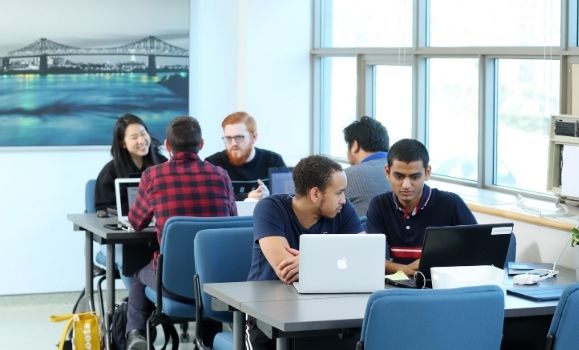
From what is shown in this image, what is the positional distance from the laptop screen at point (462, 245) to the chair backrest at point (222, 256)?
994 millimetres

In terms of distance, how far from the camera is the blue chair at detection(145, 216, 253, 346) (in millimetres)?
4754

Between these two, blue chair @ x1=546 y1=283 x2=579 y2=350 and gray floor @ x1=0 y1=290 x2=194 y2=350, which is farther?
gray floor @ x1=0 y1=290 x2=194 y2=350

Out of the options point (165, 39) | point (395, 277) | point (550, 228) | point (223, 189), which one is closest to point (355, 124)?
point (223, 189)

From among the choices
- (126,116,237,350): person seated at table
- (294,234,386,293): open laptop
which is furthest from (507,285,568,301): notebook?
(126,116,237,350): person seated at table

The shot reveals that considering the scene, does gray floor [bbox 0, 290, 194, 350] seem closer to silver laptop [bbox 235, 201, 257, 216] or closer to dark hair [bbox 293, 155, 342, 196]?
silver laptop [bbox 235, 201, 257, 216]

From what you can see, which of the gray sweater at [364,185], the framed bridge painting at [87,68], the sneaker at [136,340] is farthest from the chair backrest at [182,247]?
the framed bridge painting at [87,68]

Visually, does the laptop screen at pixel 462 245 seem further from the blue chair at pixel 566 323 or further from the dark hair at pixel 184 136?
the dark hair at pixel 184 136

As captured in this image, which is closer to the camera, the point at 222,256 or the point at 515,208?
the point at 222,256

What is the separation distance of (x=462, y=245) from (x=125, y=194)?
7.73 feet

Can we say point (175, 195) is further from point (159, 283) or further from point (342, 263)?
point (342, 263)

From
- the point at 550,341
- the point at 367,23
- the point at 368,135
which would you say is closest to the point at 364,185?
the point at 368,135

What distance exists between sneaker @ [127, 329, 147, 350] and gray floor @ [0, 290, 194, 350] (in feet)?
2.77

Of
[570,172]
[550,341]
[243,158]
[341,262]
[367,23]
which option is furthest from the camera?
[367,23]

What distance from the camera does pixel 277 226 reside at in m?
3.98
